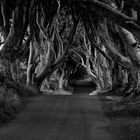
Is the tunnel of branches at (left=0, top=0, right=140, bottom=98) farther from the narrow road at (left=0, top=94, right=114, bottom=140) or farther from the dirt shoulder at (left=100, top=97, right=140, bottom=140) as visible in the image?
the narrow road at (left=0, top=94, right=114, bottom=140)

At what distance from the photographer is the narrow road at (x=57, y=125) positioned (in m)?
8.33

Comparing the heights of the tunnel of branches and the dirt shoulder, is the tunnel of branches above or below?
above

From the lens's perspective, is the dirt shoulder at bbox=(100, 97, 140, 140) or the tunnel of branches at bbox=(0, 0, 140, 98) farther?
the tunnel of branches at bbox=(0, 0, 140, 98)

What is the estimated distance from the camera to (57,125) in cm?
981

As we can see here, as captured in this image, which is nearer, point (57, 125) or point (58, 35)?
point (57, 125)

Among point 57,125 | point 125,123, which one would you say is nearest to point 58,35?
point 57,125

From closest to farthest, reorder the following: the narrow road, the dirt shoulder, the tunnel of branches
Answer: the dirt shoulder < the narrow road < the tunnel of branches

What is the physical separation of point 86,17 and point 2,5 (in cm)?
518

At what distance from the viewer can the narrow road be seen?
8.33 meters

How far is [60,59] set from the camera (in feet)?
79.9

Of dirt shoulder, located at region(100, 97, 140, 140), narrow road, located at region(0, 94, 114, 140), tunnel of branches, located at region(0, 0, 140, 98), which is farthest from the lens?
tunnel of branches, located at region(0, 0, 140, 98)

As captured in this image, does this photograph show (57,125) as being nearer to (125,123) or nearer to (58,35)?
(125,123)

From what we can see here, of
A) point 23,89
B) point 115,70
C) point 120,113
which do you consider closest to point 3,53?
point 23,89

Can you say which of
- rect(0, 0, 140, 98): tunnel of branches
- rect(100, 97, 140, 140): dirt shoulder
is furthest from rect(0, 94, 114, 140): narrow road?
rect(0, 0, 140, 98): tunnel of branches
